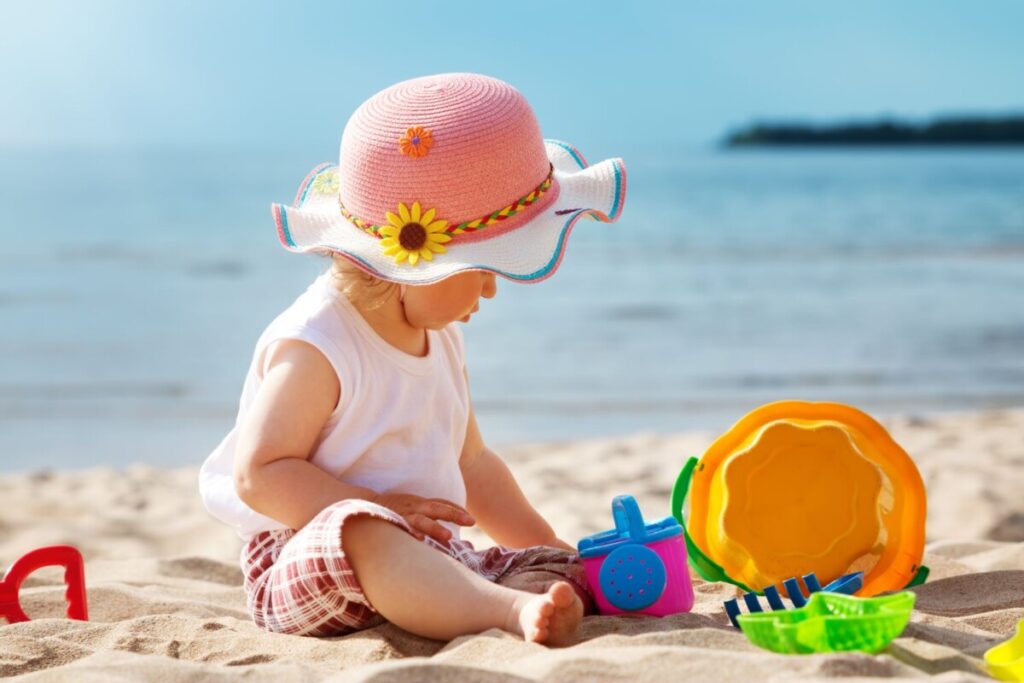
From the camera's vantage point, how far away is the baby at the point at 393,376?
2121mm

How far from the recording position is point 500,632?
2014 mm

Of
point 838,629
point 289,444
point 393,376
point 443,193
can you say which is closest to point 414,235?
point 443,193

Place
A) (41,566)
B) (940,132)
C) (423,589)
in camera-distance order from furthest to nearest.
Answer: (940,132) → (41,566) → (423,589)

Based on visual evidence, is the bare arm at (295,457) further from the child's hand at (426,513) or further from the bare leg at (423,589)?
the bare leg at (423,589)

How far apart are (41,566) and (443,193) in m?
1.13

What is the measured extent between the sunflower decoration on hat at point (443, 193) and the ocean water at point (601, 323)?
0.29 metres

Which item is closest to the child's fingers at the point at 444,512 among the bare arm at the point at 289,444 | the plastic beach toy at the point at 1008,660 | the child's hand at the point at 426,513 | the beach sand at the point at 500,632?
the child's hand at the point at 426,513

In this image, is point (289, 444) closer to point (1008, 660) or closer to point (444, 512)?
point (444, 512)

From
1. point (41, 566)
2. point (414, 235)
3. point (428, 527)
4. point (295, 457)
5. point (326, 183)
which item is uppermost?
point (326, 183)

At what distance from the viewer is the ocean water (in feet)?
18.9

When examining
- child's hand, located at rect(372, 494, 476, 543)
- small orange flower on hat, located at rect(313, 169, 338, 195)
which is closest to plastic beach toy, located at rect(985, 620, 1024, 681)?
child's hand, located at rect(372, 494, 476, 543)

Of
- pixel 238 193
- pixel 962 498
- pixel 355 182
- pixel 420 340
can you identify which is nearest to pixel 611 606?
pixel 420 340

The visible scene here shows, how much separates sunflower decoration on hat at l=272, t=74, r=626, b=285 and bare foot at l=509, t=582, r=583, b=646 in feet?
1.88

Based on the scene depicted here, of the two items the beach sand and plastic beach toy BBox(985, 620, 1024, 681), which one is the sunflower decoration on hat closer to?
the beach sand
